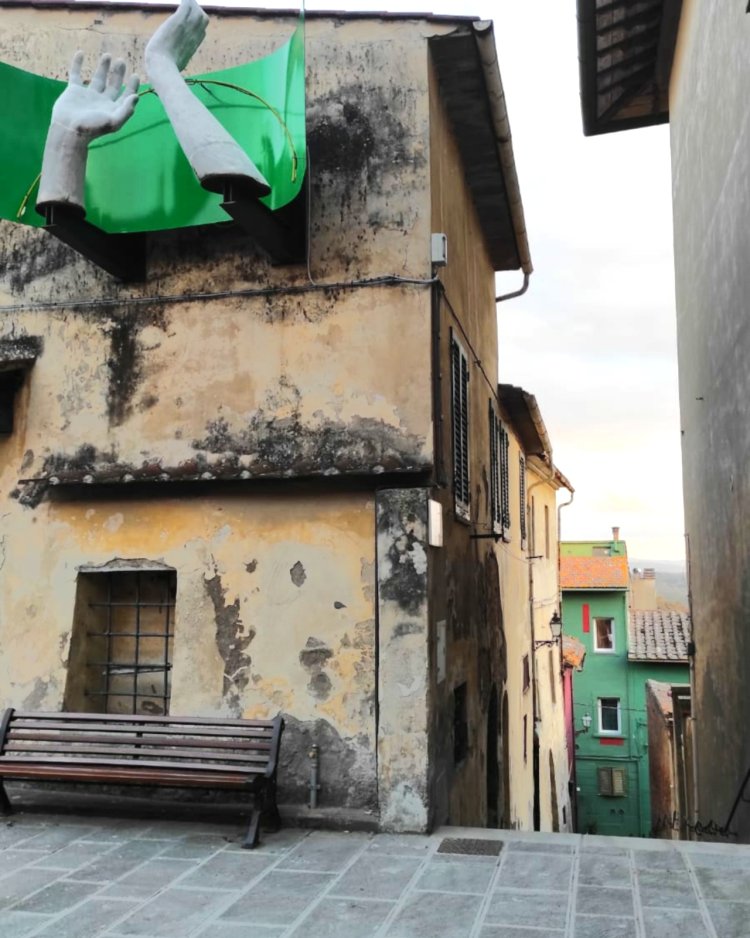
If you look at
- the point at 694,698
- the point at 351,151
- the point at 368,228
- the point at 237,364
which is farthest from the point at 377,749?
the point at 694,698

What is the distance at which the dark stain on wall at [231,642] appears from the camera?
6824 mm

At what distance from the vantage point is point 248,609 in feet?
22.7

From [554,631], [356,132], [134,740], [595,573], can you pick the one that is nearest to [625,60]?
[356,132]

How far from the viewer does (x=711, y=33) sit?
9656mm

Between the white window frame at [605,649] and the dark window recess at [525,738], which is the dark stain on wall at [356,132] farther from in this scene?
the white window frame at [605,649]

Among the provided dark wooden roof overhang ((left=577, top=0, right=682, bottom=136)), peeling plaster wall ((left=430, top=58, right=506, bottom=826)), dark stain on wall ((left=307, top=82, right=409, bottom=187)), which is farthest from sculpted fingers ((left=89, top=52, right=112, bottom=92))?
dark wooden roof overhang ((left=577, top=0, right=682, bottom=136))

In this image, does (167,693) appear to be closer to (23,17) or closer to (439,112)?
(439,112)

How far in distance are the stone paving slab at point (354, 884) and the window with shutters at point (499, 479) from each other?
5249mm

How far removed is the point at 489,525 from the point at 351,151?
4.97 m

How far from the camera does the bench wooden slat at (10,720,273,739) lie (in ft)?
20.8

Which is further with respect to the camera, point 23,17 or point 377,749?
point 23,17

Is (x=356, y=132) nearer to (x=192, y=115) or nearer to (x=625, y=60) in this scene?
(x=192, y=115)

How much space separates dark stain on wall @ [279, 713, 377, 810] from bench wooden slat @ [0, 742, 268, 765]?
1.38 feet

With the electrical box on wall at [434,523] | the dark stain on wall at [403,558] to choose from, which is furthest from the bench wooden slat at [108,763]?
the electrical box on wall at [434,523]
